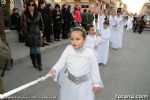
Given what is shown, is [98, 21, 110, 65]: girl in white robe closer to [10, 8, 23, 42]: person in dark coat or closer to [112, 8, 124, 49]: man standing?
[112, 8, 124, 49]: man standing

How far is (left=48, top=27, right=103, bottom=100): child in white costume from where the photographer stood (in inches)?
175

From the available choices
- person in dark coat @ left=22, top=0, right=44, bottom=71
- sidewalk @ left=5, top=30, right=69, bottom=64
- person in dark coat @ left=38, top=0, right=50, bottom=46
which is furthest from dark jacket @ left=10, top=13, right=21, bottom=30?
person in dark coat @ left=22, top=0, right=44, bottom=71

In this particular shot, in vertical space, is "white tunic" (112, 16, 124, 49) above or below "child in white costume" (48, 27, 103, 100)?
below

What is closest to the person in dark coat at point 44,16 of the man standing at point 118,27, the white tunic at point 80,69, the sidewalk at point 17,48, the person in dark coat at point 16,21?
the sidewalk at point 17,48

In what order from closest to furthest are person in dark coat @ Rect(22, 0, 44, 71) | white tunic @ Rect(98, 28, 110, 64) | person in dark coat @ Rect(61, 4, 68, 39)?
person in dark coat @ Rect(22, 0, 44, 71), white tunic @ Rect(98, 28, 110, 64), person in dark coat @ Rect(61, 4, 68, 39)

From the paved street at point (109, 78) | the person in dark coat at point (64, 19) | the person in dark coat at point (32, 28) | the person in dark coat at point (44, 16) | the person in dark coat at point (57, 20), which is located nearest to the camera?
the paved street at point (109, 78)

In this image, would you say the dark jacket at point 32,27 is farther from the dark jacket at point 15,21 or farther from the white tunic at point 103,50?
the dark jacket at point 15,21

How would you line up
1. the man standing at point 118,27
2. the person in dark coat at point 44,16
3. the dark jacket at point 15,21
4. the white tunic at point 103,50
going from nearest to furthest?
the white tunic at point 103,50, the person in dark coat at point 44,16, the dark jacket at point 15,21, the man standing at point 118,27

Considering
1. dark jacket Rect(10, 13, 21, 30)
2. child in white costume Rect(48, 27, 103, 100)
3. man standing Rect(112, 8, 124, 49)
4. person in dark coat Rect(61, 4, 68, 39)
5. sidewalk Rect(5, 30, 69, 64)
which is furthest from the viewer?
person in dark coat Rect(61, 4, 68, 39)

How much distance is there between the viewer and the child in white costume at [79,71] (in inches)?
175

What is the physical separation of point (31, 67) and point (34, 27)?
1.27 m

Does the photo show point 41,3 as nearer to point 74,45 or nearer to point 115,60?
point 115,60

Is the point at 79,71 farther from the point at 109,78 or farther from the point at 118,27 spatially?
the point at 118,27

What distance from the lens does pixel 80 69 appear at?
449 centimetres
